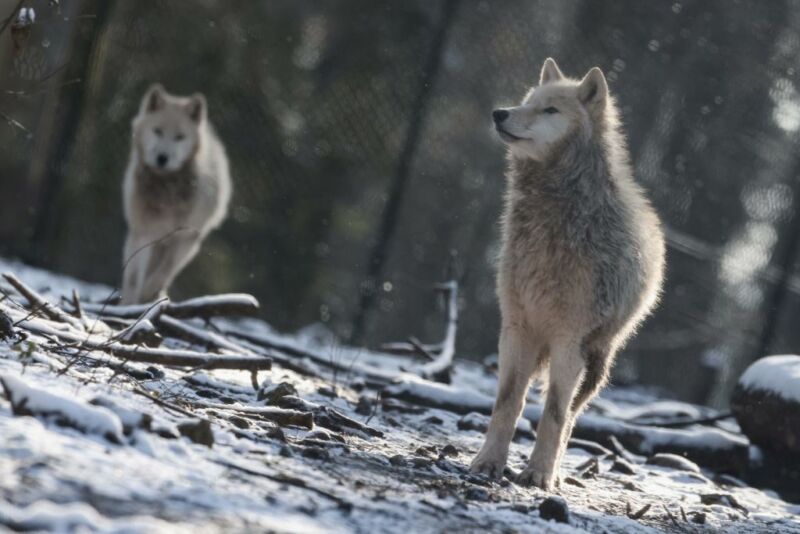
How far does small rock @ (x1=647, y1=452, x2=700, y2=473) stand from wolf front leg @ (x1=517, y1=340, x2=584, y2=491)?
1.57m

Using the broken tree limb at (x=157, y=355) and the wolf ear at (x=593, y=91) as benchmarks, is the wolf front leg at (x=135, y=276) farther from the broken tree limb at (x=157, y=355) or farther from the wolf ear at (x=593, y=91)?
the wolf ear at (x=593, y=91)

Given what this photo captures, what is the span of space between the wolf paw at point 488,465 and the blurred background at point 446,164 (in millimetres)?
3803

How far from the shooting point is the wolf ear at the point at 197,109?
7648mm

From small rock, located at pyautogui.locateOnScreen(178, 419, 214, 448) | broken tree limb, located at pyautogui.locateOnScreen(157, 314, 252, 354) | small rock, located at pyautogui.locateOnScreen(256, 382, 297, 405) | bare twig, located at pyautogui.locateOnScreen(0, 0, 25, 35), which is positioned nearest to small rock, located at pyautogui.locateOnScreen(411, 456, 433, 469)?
small rock, located at pyautogui.locateOnScreen(256, 382, 297, 405)

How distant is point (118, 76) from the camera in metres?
9.05

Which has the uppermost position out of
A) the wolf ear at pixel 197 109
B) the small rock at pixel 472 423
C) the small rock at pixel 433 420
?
the wolf ear at pixel 197 109

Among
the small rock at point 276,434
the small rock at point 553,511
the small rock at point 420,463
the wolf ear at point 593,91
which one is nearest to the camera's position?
the small rock at point 553,511

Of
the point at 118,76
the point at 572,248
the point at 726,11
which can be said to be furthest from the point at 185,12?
the point at 572,248

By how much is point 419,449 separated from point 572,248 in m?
1.10

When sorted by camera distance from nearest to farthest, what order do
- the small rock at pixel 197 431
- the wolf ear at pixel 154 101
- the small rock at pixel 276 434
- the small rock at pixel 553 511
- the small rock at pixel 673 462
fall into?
the small rock at pixel 197 431 < the small rock at pixel 553 511 < the small rock at pixel 276 434 < the small rock at pixel 673 462 < the wolf ear at pixel 154 101

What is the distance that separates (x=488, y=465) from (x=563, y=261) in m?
0.94

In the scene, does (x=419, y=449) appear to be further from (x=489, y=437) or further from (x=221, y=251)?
(x=221, y=251)

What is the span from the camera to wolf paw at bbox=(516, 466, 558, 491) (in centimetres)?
381

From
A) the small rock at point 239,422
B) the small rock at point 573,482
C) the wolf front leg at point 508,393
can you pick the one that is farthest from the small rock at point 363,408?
the small rock at point 239,422
